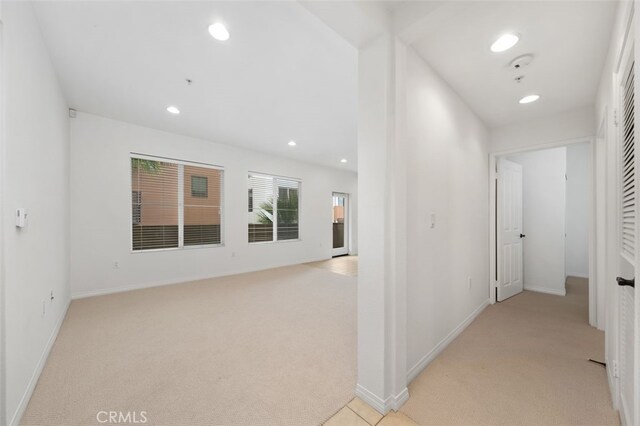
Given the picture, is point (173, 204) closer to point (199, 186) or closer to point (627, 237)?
point (199, 186)

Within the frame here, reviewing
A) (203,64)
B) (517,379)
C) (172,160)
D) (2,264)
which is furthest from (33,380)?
(172,160)

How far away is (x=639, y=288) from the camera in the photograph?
3.16ft

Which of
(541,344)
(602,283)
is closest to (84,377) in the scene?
(541,344)

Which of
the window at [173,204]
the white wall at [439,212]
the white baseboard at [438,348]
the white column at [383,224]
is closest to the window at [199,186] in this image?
the window at [173,204]

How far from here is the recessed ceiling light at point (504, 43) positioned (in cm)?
177

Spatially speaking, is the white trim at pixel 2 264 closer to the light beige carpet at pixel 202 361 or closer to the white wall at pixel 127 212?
the light beige carpet at pixel 202 361

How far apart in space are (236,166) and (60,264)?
3.17m

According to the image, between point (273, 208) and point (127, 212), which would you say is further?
point (273, 208)

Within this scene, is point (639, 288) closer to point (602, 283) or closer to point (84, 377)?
point (602, 283)

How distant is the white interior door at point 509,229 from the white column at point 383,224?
2743 millimetres

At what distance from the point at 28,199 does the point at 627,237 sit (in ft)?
12.2

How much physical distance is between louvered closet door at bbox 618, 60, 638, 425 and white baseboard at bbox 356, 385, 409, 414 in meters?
1.05

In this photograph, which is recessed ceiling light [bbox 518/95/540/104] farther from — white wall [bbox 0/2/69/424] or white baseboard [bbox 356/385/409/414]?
white wall [bbox 0/2/69/424]

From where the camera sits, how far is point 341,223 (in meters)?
8.10
